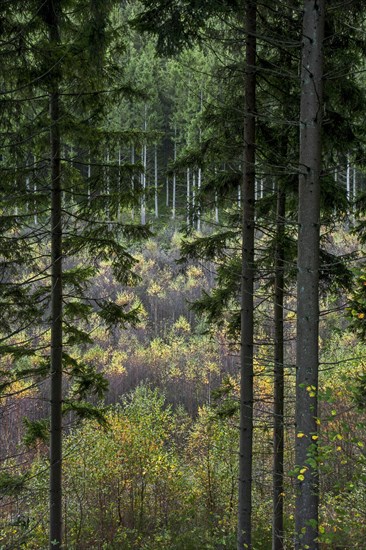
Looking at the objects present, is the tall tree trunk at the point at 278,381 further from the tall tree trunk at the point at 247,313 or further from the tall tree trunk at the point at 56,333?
the tall tree trunk at the point at 56,333

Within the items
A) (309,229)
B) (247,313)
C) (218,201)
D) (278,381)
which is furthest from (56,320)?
(309,229)

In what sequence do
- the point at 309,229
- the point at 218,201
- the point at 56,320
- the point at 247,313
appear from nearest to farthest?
the point at 309,229 → the point at 247,313 → the point at 56,320 → the point at 218,201

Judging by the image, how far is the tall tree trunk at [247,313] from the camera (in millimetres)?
6805

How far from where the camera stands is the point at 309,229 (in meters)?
4.95

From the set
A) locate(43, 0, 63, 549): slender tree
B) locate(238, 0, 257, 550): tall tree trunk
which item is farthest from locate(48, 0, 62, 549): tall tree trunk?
locate(238, 0, 257, 550): tall tree trunk

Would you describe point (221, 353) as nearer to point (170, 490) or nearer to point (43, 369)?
point (170, 490)

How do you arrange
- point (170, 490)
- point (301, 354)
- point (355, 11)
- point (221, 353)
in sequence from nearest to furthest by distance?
point (301, 354), point (355, 11), point (170, 490), point (221, 353)

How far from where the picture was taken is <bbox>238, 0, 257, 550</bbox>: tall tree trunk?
680 centimetres

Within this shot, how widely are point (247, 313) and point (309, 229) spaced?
7.75 ft

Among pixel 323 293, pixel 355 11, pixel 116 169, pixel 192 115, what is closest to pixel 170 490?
pixel 323 293

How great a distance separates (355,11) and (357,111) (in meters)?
1.37

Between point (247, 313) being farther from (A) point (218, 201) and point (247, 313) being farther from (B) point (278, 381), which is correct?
(A) point (218, 201)

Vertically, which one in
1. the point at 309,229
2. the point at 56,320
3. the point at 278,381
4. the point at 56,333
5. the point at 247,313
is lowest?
the point at 278,381

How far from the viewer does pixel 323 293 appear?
24.8 feet
